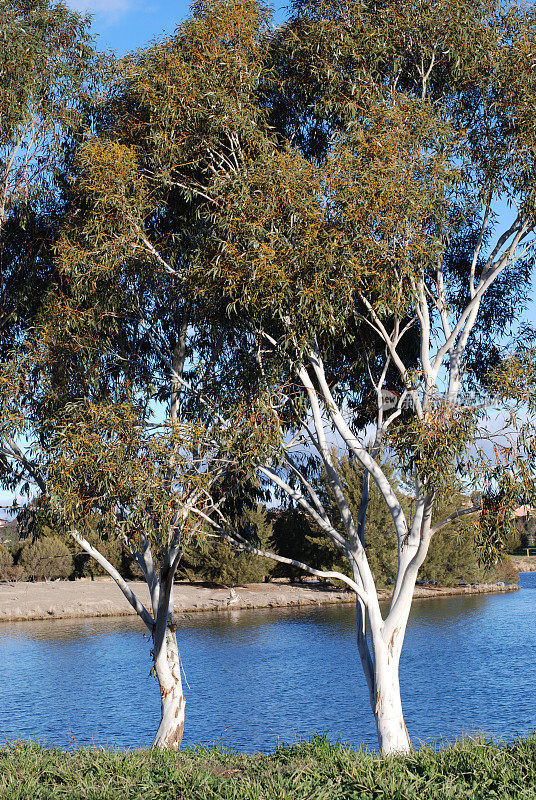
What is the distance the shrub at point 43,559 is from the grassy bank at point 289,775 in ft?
109

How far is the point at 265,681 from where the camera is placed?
651 inches

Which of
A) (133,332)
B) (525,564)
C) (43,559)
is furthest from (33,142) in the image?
(525,564)

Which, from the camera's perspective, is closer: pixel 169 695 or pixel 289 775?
pixel 289 775

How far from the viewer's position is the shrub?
37.3 metres

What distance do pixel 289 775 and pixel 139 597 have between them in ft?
87.6

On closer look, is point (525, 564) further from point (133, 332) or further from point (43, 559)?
point (133, 332)

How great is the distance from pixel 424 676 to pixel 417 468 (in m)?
10.3

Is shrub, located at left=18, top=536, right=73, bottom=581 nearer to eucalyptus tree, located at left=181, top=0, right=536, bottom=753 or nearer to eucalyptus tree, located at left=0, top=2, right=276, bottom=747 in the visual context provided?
eucalyptus tree, located at left=0, top=2, right=276, bottom=747

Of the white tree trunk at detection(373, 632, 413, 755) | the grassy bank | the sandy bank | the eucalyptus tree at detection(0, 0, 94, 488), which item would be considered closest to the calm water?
the white tree trunk at detection(373, 632, 413, 755)

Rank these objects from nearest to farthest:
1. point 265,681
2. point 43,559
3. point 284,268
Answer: point 284,268, point 265,681, point 43,559

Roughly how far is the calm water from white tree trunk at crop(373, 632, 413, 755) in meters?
0.67

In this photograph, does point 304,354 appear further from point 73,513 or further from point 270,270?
point 73,513

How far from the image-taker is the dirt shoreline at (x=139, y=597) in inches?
1206

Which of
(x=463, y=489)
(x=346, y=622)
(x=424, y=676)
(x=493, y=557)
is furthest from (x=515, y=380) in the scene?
(x=346, y=622)
